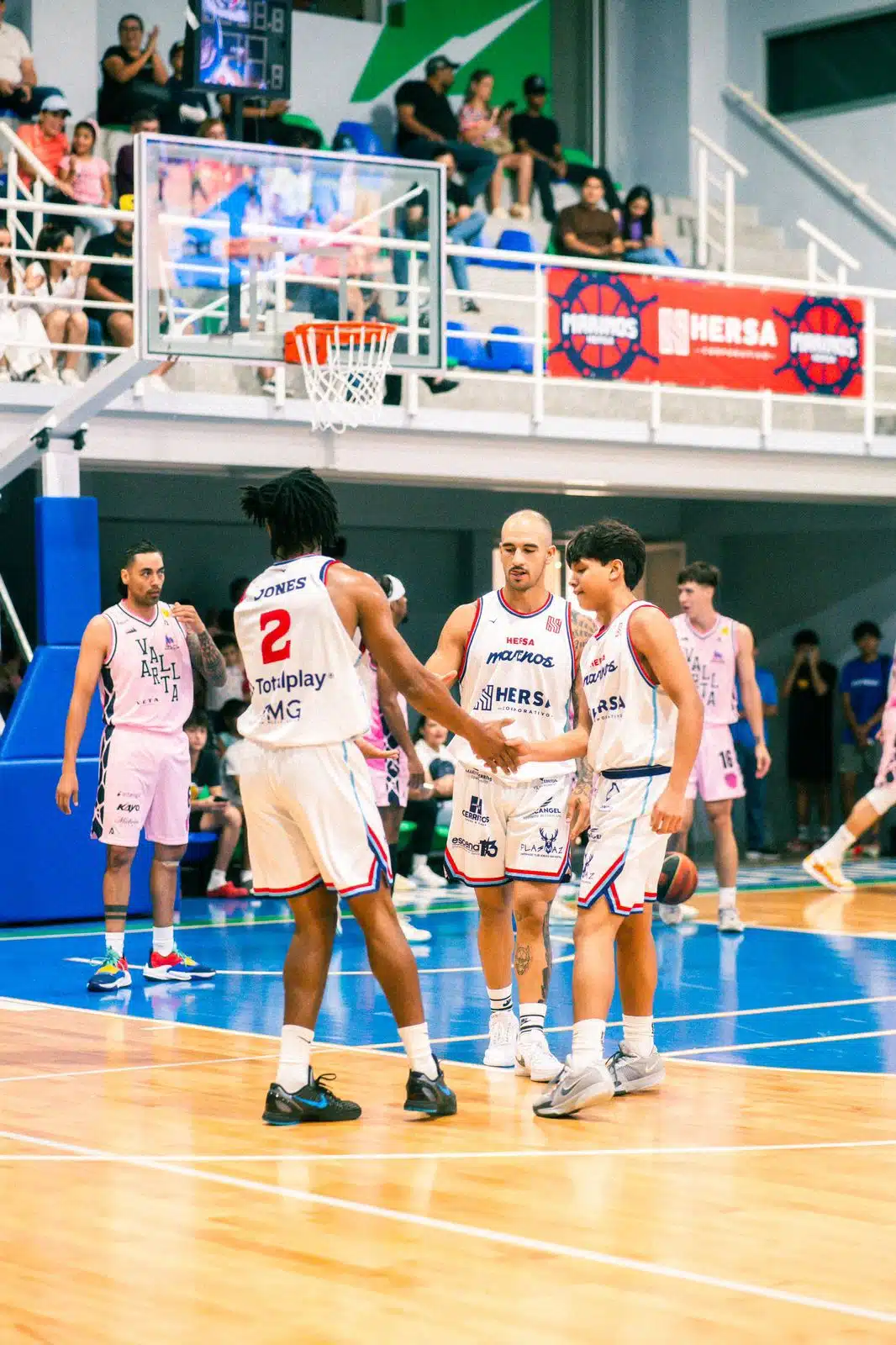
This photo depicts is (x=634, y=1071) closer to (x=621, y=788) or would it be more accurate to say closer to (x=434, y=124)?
(x=621, y=788)

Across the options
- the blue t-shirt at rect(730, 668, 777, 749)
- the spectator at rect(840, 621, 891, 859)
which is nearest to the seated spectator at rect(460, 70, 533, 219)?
the blue t-shirt at rect(730, 668, 777, 749)

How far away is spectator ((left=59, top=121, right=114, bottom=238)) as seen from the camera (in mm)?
15922

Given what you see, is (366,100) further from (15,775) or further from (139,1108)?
(139,1108)

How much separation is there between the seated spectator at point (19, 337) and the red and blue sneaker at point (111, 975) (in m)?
4.95

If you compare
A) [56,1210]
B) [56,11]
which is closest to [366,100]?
[56,11]

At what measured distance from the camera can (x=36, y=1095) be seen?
6.96 metres

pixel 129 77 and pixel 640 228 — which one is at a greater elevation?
pixel 129 77

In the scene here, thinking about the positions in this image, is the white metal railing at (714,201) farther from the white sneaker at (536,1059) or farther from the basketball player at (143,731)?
the white sneaker at (536,1059)

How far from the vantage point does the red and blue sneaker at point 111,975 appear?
31.3 feet

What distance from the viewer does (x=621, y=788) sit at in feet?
21.9

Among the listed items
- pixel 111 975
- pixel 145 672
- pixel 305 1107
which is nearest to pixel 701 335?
pixel 145 672

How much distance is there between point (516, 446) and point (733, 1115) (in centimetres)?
953

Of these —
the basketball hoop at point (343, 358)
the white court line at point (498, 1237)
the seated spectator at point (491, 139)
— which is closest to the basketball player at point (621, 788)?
the white court line at point (498, 1237)

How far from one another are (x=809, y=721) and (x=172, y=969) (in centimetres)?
1079
